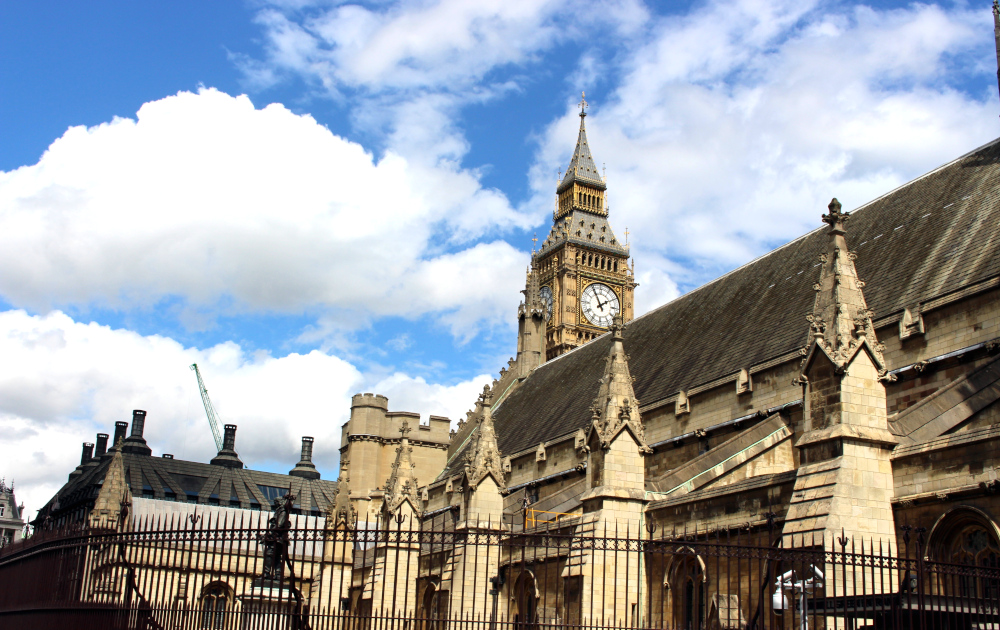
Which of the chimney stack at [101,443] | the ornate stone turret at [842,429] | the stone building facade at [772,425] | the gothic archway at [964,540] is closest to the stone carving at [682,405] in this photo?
the stone building facade at [772,425]

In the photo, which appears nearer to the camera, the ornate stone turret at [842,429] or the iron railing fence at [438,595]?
the iron railing fence at [438,595]

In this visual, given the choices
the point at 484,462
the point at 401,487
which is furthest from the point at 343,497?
the point at 484,462

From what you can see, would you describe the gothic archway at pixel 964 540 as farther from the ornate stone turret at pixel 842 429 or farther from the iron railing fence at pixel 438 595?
the ornate stone turret at pixel 842 429

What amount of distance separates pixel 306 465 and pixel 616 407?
97.3 m

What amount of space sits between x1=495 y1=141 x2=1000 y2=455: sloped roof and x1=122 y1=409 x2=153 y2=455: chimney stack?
65521 mm

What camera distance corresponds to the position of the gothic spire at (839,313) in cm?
1555

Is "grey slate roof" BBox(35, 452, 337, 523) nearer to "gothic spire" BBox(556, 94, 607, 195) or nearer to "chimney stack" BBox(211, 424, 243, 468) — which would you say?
"chimney stack" BBox(211, 424, 243, 468)

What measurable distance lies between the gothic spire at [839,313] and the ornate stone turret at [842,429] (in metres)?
0.02

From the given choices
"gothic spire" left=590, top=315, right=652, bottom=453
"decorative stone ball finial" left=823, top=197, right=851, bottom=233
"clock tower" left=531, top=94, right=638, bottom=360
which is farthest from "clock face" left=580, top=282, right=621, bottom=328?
"decorative stone ball finial" left=823, top=197, right=851, bottom=233

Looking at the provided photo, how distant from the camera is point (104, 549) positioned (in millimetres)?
12984

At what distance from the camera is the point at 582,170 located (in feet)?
283

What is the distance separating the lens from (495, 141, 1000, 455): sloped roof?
21.1 metres

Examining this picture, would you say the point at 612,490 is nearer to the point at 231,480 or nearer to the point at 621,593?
the point at 621,593

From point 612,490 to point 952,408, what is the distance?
6.73 meters
